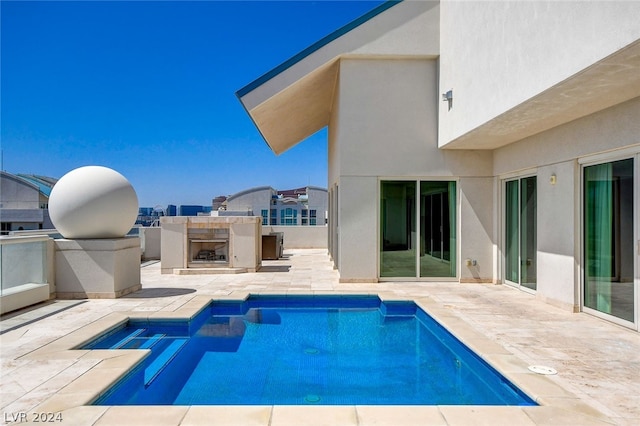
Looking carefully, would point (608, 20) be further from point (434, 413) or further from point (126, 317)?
point (126, 317)

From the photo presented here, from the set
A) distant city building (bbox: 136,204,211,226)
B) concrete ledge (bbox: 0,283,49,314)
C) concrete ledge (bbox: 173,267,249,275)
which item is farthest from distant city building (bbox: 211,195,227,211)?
concrete ledge (bbox: 0,283,49,314)

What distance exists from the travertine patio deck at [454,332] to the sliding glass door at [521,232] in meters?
0.58

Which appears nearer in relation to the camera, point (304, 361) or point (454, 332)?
point (304, 361)

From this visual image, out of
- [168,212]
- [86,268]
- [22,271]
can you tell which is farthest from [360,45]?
[168,212]

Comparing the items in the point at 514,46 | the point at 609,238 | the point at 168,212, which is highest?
the point at 514,46

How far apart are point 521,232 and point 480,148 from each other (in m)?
2.29

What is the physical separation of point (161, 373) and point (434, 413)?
3.22 m

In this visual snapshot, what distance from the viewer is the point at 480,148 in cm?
1002

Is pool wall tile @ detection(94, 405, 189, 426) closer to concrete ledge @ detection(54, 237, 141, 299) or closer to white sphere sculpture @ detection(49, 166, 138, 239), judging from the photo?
concrete ledge @ detection(54, 237, 141, 299)

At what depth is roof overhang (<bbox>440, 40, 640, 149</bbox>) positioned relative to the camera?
440 cm

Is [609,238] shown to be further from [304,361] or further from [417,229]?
[304,361]

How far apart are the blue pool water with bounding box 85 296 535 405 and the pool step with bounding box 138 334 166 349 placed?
1cm

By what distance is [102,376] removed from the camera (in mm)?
4195

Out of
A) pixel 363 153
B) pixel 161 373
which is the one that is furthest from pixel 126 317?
pixel 363 153
